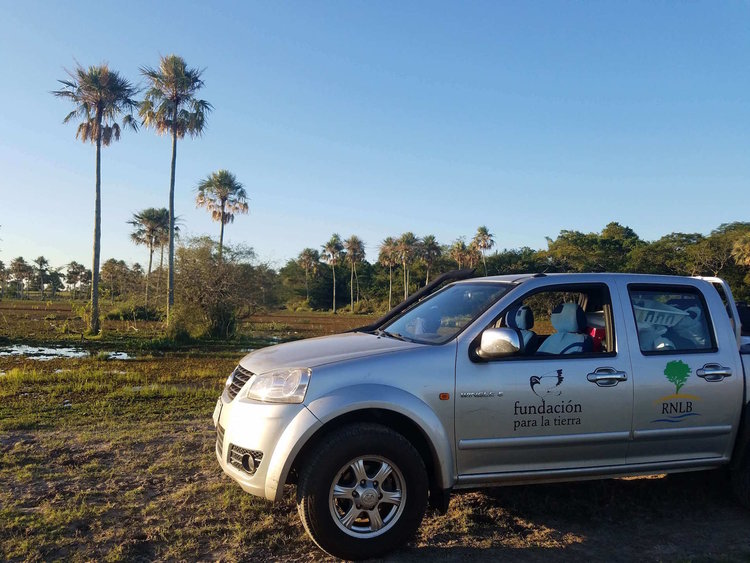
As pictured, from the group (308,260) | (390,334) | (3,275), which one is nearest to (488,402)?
(390,334)

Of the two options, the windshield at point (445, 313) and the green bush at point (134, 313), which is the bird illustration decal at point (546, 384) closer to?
the windshield at point (445, 313)

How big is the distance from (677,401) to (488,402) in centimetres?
155

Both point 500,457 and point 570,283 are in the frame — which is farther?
point 570,283

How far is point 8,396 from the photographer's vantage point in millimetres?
10227

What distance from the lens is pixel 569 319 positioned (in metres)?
4.91

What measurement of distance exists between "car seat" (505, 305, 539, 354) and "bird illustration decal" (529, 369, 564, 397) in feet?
2.38

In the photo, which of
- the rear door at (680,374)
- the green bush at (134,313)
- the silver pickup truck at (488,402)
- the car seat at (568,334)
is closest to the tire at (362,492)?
the silver pickup truck at (488,402)

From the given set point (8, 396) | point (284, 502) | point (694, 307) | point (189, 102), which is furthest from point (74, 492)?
point (189, 102)

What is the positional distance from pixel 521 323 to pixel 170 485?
334 cm

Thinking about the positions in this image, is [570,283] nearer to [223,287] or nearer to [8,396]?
[8,396]

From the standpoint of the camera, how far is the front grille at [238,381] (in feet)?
13.6

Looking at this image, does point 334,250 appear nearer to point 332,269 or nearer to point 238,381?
point 332,269

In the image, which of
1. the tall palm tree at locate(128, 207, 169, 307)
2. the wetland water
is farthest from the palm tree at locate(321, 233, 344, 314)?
the wetland water

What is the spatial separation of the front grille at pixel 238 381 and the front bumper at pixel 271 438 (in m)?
0.33
